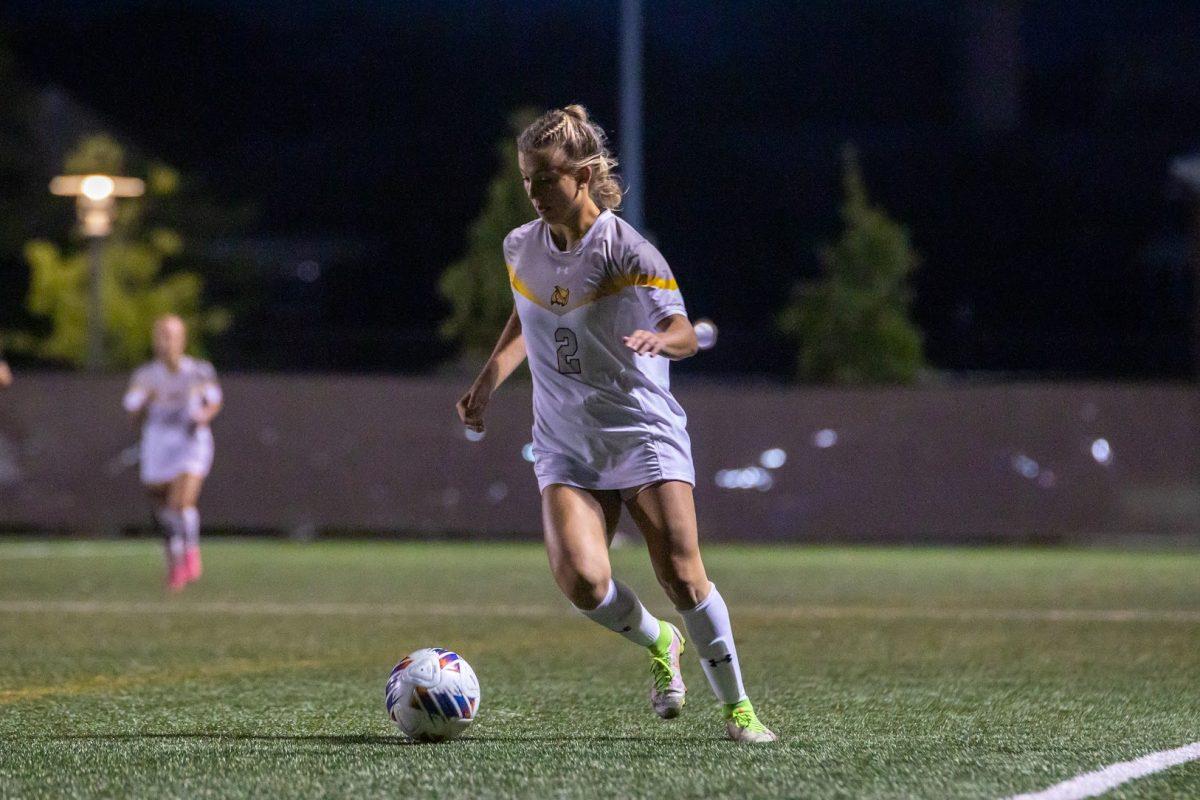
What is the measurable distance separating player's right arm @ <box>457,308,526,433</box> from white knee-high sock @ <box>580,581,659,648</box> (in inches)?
29.0

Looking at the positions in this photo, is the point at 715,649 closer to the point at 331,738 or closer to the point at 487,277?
the point at 331,738

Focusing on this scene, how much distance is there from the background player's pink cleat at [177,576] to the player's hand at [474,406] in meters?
8.00

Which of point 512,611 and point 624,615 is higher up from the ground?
point 624,615

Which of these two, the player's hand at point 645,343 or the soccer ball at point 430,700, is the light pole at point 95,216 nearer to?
the soccer ball at point 430,700

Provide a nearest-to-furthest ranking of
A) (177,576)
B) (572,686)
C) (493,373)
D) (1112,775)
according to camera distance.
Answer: (1112,775) → (493,373) → (572,686) → (177,576)

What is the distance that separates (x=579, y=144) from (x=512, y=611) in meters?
6.29

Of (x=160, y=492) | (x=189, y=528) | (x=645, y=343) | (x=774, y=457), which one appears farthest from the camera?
(x=774, y=457)

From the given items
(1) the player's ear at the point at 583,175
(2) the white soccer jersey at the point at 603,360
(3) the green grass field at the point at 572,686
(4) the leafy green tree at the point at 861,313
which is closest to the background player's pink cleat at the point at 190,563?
(3) the green grass field at the point at 572,686

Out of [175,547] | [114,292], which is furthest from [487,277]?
[175,547]

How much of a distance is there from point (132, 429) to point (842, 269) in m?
11.2

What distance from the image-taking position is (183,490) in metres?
14.8

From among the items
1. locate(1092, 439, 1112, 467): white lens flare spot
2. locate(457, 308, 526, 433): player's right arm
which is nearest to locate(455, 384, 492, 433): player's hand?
locate(457, 308, 526, 433): player's right arm

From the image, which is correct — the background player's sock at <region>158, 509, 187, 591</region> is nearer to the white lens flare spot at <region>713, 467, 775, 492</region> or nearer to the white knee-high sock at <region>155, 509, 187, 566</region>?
the white knee-high sock at <region>155, 509, 187, 566</region>

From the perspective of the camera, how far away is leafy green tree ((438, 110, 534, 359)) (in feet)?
83.8
